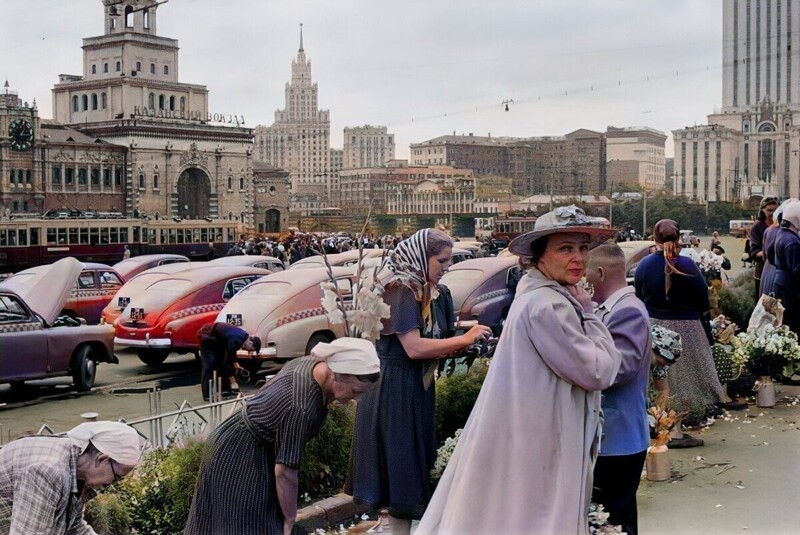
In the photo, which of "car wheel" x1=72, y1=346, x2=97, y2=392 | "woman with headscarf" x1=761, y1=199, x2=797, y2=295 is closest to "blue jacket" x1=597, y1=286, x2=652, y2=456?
"woman with headscarf" x1=761, y1=199, x2=797, y2=295

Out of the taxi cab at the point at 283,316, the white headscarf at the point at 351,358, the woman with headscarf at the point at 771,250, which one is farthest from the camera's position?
the taxi cab at the point at 283,316

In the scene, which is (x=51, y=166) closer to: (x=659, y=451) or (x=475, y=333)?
(x=659, y=451)

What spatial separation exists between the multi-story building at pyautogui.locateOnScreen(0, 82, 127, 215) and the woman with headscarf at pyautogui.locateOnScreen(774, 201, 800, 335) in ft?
196

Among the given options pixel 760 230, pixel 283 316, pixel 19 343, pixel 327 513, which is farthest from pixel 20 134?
pixel 327 513

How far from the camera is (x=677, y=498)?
7145 mm

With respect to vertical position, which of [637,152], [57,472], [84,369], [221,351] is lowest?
[84,369]

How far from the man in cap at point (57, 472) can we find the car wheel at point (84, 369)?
9200 mm

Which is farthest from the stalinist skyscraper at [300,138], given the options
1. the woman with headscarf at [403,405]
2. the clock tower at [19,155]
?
the woman with headscarf at [403,405]

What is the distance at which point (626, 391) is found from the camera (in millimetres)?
5246

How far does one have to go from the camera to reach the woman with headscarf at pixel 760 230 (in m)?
12.4

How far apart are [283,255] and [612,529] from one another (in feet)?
111

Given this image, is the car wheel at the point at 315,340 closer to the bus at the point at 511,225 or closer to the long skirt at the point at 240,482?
the long skirt at the point at 240,482

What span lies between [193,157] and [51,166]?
1247 cm

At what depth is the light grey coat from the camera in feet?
12.9
